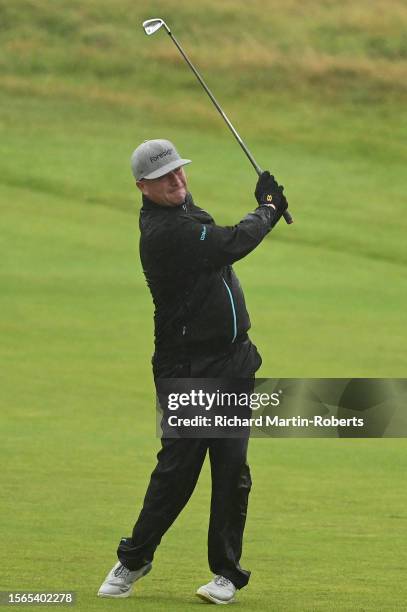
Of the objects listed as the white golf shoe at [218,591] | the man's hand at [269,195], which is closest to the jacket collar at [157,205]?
the man's hand at [269,195]

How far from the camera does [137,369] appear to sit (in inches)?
548

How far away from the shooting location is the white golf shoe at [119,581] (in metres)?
6.87

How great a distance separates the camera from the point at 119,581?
6.93 metres

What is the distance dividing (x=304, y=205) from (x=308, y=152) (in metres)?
4.16

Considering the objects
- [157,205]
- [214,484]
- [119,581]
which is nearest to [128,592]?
[119,581]

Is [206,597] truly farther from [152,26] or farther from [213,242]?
[152,26]

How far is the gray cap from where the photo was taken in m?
6.98

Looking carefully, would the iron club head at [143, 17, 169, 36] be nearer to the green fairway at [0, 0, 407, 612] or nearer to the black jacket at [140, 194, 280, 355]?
the black jacket at [140, 194, 280, 355]

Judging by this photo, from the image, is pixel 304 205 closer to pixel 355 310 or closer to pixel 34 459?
pixel 355 310

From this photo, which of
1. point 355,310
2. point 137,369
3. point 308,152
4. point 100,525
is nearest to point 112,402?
point 137,369

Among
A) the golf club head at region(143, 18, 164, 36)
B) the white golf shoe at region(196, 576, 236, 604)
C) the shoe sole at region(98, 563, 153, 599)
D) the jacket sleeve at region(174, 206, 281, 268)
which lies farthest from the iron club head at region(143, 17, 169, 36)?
the white golf shoe at region(196, 576, 236, 604)

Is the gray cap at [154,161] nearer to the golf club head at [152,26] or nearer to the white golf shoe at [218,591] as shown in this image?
the golf club head at [152,26]

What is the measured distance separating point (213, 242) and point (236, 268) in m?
12.5

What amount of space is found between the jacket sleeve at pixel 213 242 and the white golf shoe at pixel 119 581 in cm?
132
